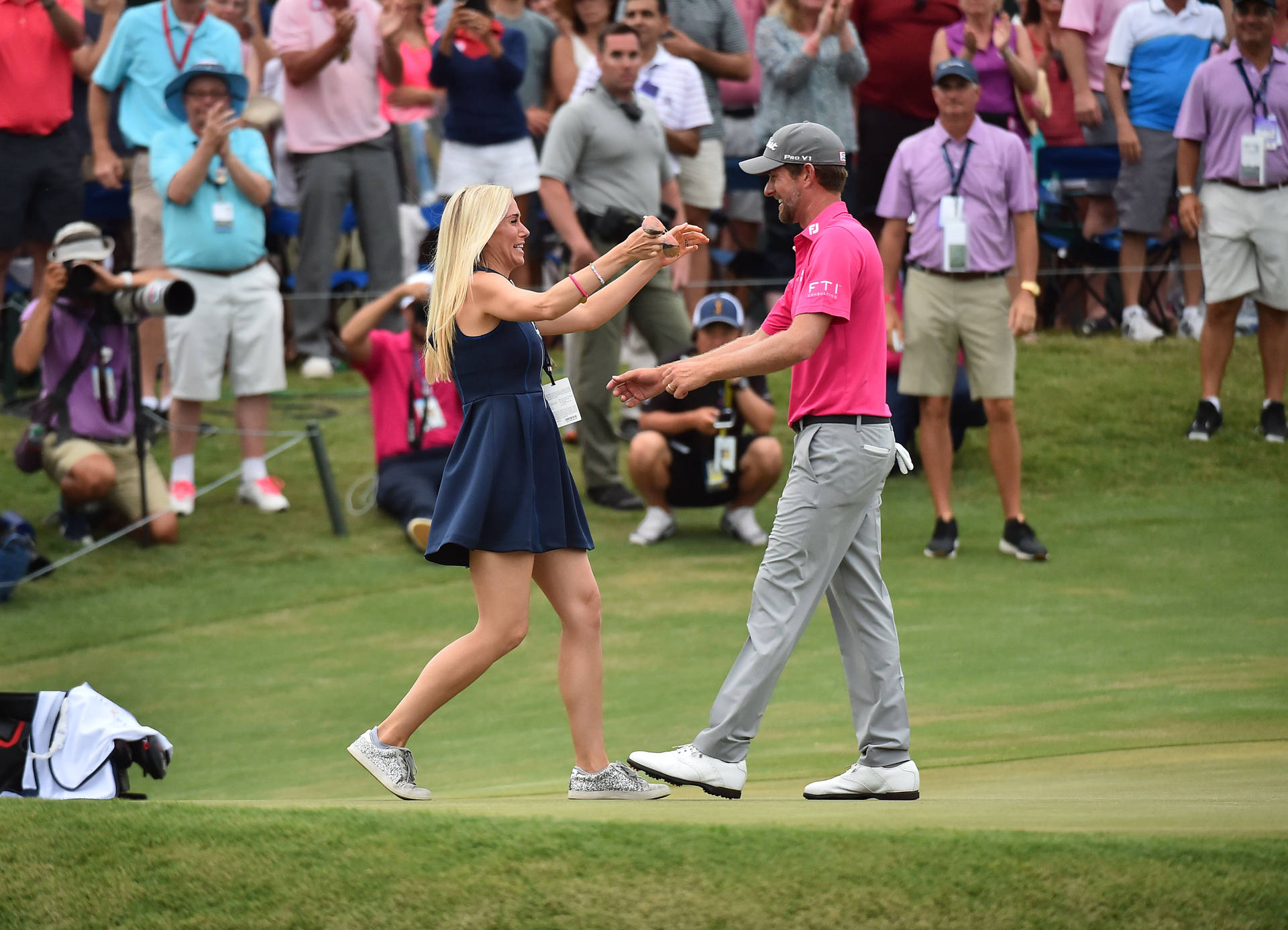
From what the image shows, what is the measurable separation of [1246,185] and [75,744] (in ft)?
28.4

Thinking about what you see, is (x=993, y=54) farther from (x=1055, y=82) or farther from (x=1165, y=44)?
(x=1055, y=82)

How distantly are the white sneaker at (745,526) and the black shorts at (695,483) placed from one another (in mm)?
115

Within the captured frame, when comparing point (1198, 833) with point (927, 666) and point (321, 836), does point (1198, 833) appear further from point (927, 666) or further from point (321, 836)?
point (927, 666)

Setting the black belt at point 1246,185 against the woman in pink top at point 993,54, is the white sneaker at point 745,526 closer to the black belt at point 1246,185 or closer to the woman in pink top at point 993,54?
the woman in pink top at point 993,54

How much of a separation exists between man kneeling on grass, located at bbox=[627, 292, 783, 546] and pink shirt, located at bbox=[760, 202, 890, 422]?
187 inches

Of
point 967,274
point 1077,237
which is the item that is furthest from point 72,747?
point 1077,237

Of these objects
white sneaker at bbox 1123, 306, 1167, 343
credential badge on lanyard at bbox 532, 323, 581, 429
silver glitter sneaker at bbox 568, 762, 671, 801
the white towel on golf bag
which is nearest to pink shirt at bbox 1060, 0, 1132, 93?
white sneaker at bbox 1123, 306, 1167, 343

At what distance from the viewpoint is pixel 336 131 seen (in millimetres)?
12203

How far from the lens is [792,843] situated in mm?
4047

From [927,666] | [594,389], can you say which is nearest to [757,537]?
[594,389]

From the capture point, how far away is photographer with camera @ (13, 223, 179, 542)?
1024cm

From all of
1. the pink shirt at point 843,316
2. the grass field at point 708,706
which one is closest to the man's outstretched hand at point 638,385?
the pink shirt at point 843,316

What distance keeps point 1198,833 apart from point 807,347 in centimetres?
194

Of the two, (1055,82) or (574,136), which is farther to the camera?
(1055,82)
